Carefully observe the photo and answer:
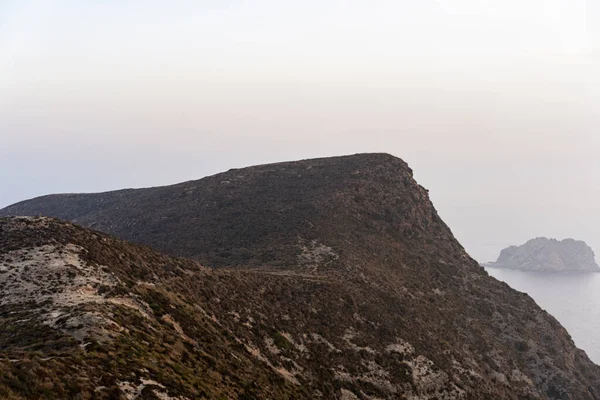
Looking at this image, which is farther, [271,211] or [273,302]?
[271,211]

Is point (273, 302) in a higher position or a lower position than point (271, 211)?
lower

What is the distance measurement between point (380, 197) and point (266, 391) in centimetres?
8080

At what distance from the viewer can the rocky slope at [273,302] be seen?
28203mm

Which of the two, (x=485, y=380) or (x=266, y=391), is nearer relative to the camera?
(x=266, y=391)


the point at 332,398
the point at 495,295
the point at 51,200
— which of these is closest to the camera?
the point at 332,398

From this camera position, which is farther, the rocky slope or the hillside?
the hillside

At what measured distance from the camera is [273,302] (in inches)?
2288

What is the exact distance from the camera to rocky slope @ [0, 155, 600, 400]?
28.2 meters

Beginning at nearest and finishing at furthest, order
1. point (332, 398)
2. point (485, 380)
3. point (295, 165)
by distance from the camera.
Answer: point (332, 398) → point (485, 380) → point (295, 165)

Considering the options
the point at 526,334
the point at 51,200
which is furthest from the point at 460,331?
the point at 51,200

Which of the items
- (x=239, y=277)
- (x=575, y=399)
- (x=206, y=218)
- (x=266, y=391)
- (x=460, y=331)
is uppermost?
(x=206, y=218)

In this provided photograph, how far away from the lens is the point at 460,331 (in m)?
83.2

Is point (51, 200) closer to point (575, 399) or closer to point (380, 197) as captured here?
point (380, 197)

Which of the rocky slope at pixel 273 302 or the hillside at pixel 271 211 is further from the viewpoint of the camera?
the hillside at pixel 271 211
